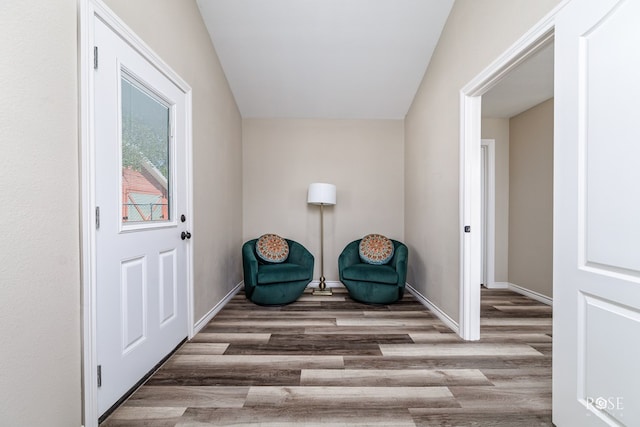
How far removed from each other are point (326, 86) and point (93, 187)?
2.85 m

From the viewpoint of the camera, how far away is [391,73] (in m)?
3.38

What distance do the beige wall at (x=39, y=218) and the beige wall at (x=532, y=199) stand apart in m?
4.23

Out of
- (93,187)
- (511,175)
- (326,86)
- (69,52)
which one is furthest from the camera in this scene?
(511,175)

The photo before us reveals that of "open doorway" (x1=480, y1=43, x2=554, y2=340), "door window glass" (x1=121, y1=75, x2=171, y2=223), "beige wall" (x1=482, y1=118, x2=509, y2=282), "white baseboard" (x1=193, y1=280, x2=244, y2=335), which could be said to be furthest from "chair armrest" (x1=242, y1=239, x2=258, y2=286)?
"beige wall" (x1=482, y1=118, x2=509, y2=282)

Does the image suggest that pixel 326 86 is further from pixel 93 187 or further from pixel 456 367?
pixel 456 367

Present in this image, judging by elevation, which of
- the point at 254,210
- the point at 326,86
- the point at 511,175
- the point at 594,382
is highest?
the point at 326,86

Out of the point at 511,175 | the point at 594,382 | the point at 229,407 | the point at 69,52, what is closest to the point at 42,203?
the point at 69,52

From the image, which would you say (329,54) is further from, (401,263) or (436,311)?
(436,311)

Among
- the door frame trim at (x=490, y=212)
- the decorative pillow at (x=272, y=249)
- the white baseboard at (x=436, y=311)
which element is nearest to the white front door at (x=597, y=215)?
the white baseboard at (x=436, y=311)

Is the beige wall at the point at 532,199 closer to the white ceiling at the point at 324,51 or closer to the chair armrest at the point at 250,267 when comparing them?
the white ceiling at the point at 324,51

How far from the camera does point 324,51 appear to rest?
3.15 metres

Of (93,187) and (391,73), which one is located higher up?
(391,73)

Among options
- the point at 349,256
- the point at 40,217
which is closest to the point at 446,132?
the point at 349,256

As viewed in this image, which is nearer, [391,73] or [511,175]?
[391,73]
